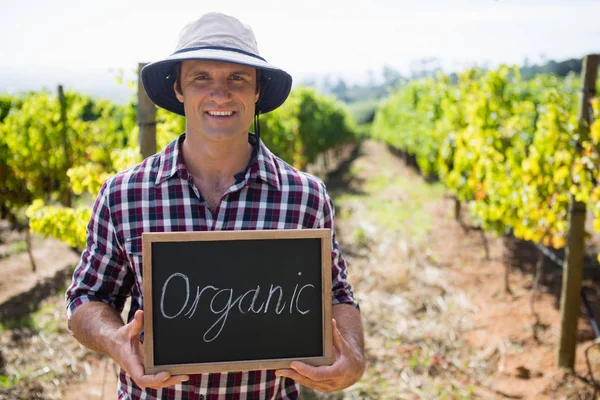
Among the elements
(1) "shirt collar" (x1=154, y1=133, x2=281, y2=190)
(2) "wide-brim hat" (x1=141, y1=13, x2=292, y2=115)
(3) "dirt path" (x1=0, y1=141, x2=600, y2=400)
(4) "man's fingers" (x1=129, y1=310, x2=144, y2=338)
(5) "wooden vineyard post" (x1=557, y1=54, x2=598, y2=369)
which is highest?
(2) "wide-brim hat" (x1=141, y1=13, x2=292, y2=115)

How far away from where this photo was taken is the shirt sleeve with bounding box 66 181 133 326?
172 centimetres

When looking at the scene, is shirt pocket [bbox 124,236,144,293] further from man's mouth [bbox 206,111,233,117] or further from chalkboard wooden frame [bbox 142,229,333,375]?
A: man's mouth [bbox 206,111,233,117]

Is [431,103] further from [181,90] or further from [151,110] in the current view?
[181,90]

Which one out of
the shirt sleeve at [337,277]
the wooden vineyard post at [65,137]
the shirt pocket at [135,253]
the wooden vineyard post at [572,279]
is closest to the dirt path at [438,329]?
the wooden vineyard post at [572,279]

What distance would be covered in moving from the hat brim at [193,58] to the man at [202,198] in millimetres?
12

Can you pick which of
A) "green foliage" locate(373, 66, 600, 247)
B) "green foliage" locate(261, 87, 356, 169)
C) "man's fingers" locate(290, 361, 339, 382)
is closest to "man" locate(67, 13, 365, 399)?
"man's fingers" locate(290, 361, 339, 382)

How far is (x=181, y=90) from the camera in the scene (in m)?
1.86

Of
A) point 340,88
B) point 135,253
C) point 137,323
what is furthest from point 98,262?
→ point 340,88

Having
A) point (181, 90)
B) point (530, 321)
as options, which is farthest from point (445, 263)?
point (181, 90)

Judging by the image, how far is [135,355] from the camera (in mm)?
1477

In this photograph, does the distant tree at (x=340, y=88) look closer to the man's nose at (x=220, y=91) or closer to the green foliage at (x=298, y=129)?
the green foliage at (x=298, y=129)

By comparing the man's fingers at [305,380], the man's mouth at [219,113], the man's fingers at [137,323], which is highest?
the man's mouth at [219,113]

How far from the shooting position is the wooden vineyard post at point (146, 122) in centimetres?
306

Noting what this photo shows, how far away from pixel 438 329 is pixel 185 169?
15.4 feet
